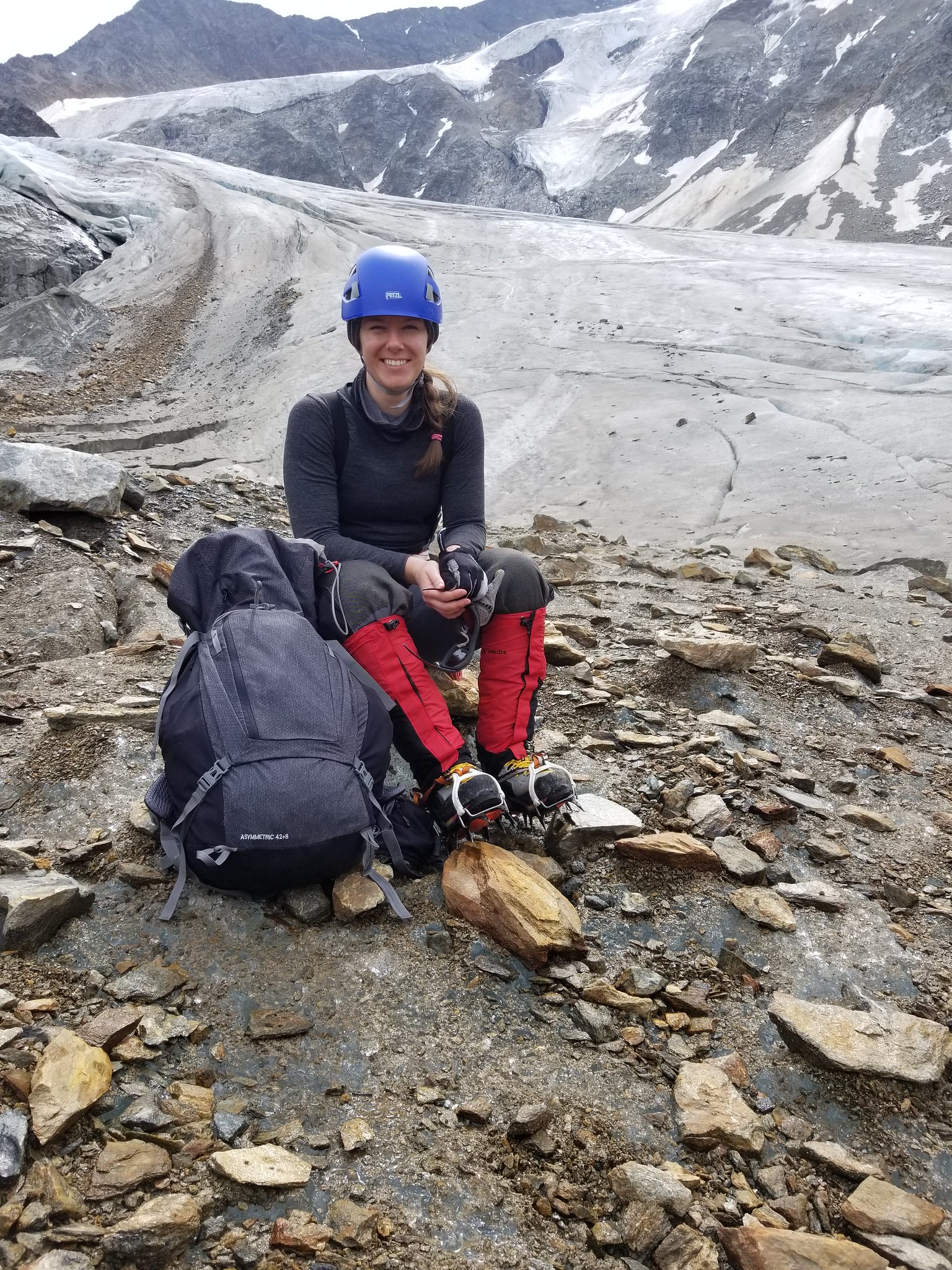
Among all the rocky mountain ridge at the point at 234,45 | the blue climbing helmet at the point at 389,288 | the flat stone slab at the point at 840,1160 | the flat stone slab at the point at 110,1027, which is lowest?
the flat stone slab at the point at 840,1160

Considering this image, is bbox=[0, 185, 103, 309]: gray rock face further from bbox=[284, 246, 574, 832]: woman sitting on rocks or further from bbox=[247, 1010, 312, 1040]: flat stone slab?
bbox=[247, 1010, 312, 1040]: flat stone slab

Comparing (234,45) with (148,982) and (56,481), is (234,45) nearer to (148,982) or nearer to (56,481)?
(56,481)

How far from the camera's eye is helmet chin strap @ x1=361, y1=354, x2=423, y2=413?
3.45 meters

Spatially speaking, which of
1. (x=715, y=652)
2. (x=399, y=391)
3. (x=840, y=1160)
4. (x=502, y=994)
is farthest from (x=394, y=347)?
(x=840, y=1160)

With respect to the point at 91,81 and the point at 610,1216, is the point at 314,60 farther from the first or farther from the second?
the point at 610,1216

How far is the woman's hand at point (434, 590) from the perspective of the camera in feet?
10.2

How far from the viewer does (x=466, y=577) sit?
3.09 meters

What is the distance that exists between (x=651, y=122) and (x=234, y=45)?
68.7 m

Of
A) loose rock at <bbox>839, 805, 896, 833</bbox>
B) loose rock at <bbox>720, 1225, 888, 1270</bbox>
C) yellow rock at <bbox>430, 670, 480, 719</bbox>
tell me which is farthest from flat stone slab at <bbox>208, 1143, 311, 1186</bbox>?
loose rock at <bbox>839, 805, 896, 833</bbox>

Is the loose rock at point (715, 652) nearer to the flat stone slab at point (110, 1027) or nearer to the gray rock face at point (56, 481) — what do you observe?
the flat stone slab at point (110, 1027)

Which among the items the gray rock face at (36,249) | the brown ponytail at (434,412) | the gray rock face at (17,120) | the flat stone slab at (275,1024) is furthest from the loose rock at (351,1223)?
the gray rock face at (17,120)

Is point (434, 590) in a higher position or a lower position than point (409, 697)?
higher

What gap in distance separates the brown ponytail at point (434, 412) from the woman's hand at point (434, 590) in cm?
49

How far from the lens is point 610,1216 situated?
1.83 meters
